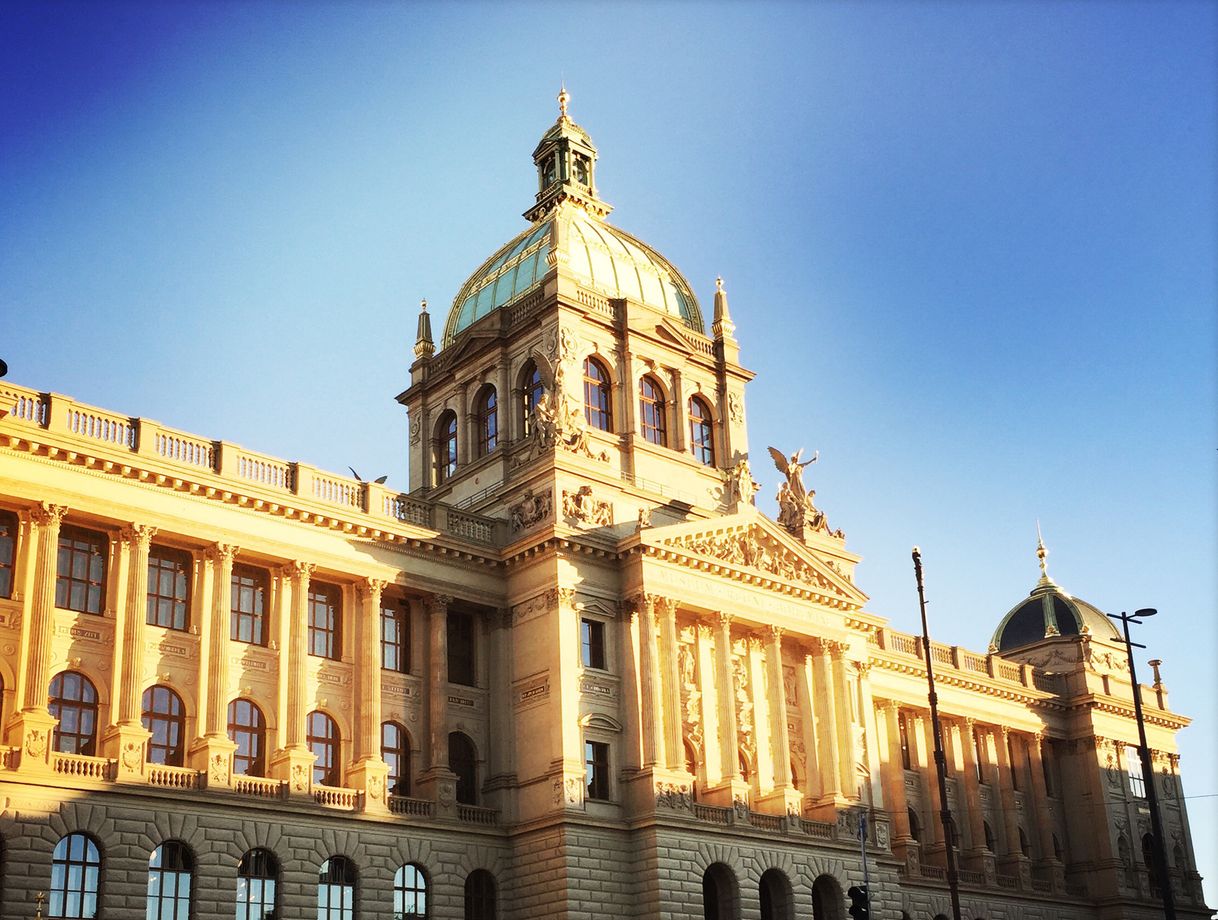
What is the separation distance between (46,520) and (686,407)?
3146 cm

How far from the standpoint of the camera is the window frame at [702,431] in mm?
70812

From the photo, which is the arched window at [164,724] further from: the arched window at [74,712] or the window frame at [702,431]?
the window frame at [702,431]

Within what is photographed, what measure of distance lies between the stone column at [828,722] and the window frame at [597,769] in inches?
397

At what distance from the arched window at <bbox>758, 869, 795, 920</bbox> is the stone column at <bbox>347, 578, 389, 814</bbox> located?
1513cm

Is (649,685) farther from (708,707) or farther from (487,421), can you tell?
(487,421)

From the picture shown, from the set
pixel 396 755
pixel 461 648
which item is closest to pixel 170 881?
pixel 396 755

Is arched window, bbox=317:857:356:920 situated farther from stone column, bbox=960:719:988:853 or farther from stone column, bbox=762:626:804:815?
stone column, bbox=960:719:988:853

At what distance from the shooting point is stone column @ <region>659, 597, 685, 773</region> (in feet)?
186

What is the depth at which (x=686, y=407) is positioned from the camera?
70.6 meters

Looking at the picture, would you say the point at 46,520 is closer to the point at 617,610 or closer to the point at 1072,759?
the point at 617,610

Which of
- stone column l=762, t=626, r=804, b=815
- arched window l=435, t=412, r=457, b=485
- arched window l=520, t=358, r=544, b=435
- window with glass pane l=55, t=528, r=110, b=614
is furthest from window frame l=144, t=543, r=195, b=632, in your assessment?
stone column l=762, t=626, r=804, b=815

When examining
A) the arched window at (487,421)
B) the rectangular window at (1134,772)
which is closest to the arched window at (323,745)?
the arched window at (487,421)

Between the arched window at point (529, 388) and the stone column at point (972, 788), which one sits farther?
the stone column at point (972, 788)

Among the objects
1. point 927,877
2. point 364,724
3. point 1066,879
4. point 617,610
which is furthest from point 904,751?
point 364,724
